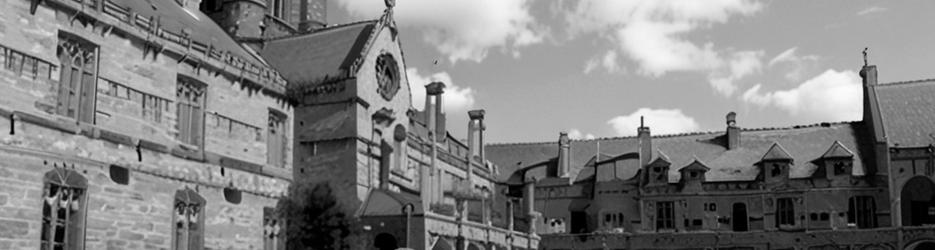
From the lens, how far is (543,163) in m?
62.3

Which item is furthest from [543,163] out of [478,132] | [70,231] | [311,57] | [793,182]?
[70,231]

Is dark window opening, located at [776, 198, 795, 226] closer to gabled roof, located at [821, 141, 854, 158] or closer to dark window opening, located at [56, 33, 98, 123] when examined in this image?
gabled roof, located at [821, 141, 854, 158]

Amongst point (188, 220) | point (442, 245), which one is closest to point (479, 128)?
point (442, 245)

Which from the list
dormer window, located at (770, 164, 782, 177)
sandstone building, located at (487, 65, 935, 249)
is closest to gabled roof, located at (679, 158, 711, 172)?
sandstone building, located at (487, 65, 935, 249)

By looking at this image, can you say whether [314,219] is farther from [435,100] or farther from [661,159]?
[661,159]

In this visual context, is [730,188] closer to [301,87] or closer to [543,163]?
[543,163]

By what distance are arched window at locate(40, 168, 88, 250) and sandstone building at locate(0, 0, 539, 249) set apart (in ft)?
0.11

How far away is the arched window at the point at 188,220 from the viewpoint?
83.1 feet

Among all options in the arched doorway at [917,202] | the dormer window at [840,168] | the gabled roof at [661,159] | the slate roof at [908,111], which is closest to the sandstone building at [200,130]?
the gabled roof at [661,159]

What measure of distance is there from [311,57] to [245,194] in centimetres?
935

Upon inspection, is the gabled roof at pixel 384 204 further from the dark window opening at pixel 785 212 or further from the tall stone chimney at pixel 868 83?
the tall stone chimney at pixel 868 83

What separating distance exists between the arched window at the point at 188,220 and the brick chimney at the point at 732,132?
3855cm

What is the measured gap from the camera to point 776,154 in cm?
5441

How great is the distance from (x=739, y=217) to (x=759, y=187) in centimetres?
196
